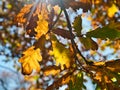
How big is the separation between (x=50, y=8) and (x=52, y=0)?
50mm

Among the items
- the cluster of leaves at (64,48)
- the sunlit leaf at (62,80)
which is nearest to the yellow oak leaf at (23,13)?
the cluster of leaves at (64,48)

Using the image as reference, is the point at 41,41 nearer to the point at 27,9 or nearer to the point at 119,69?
the point at 27,9

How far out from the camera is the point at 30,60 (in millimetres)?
1535

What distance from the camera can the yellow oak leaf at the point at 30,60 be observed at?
1531 millimetres

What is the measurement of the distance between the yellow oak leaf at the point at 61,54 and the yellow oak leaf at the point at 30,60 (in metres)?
0.08

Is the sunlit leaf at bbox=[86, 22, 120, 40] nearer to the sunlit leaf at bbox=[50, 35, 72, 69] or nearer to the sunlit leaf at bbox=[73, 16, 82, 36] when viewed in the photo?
the sunlit leaf at bbox=[73, 16, 82, 36]

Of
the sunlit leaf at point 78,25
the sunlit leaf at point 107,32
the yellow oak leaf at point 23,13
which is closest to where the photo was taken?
the sunlit leaf at point 107,32

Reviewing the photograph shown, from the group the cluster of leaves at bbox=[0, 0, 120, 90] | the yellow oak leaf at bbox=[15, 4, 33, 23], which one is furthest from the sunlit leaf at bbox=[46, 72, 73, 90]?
the yellow oak leaf at bbox=[15, 4, 33, 23]

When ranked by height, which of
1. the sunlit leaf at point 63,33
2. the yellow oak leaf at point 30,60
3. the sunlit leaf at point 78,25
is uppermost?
the sunlit leaf at point 78,25

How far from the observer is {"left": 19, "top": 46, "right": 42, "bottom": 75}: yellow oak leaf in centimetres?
153

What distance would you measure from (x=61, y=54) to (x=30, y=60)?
6.2 inches

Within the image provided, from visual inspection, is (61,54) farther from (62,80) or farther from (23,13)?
(23,13)

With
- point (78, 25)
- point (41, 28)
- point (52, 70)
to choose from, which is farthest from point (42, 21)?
point (52, 70)

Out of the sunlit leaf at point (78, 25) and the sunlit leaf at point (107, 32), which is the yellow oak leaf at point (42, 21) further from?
the sunlit leaf at point (107, 32)
